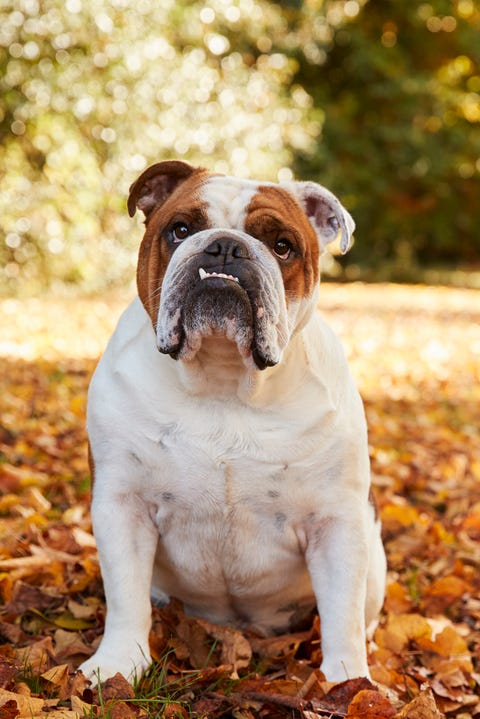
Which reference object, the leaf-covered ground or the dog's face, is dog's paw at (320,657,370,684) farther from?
the dog's face

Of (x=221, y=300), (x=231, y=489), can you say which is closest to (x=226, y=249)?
(x=221, y=300)

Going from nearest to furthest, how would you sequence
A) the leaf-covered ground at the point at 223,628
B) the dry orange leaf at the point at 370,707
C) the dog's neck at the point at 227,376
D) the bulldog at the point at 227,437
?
the dry orange leaf at the point at 370,707, the leaf-covered ground at the point at 223,628, the bulldog at the point at 227,437, the dog's neck at the point at 227,376

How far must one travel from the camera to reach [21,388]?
6535 mm

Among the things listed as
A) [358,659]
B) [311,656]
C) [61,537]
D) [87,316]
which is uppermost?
[358,659]

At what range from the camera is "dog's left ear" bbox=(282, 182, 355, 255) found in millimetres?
2988

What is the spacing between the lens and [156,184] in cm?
312

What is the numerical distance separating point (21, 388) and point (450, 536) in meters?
3.41

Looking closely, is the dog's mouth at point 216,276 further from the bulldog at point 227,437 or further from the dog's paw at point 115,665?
the dog's paw at point 115,665

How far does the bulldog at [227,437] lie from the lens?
267cm

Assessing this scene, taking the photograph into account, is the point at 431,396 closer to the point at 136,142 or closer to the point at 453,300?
the point at 136,142

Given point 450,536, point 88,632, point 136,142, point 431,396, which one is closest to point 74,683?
point 88,632

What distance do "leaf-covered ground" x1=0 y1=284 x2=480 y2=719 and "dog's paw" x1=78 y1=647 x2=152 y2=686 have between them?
5 centimetres

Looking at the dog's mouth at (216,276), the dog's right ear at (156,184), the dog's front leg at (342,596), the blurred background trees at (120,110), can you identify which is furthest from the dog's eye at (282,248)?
the blurred background trees at (120,110)

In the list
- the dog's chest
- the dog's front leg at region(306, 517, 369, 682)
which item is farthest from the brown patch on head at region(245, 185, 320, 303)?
the dog's front leg at region(306, 517, 369, 682)
